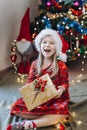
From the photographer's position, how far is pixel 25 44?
250 cm

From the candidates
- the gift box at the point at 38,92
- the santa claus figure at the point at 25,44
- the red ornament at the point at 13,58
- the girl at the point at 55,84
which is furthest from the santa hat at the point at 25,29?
the gift box at the point at 38,92

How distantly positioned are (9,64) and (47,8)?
67cm

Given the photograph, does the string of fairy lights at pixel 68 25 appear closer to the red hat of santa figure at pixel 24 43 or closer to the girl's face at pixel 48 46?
the red hat of santa figure at pixel 24 43

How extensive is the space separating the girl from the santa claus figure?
0.79 m

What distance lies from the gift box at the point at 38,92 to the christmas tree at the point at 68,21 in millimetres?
868

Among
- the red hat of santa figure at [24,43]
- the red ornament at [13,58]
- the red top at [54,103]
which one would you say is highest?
the red hat of santa figure at [24,43]

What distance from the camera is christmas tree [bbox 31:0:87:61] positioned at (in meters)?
2.43

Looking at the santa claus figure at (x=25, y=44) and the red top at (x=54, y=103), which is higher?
the santa claus figure at (x=25, y=44)

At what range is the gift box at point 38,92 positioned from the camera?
1592 millimetres

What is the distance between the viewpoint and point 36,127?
5.12 feet

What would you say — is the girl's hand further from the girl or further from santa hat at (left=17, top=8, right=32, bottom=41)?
santa hat at (left=17, top=8, right=32, bottom=41)

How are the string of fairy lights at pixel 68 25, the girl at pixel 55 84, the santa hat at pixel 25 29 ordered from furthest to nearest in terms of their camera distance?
the santa hat at pixel 25 29 < the string of fairy lights at pixel 68 25 < the girl at pixel 55 84

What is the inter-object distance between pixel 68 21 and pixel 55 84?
0.91m

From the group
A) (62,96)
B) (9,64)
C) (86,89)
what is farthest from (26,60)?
(62,96)
